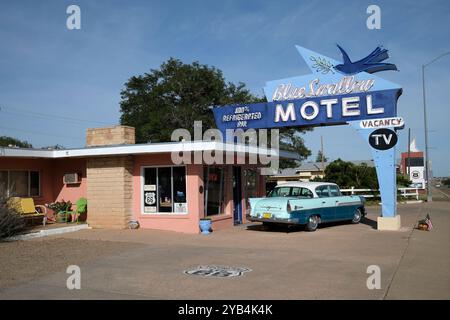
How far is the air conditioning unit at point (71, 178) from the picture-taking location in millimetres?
18062

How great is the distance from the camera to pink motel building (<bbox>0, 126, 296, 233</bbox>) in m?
15.2

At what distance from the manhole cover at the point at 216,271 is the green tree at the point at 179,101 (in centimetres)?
2979

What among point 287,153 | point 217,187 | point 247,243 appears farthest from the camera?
point 287,153

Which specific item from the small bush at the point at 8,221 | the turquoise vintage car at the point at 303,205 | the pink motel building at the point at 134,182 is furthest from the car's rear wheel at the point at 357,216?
the small bush at the point at 8,221

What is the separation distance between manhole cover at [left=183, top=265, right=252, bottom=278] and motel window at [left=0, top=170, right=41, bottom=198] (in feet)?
33.5

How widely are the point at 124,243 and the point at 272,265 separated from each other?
195 inches

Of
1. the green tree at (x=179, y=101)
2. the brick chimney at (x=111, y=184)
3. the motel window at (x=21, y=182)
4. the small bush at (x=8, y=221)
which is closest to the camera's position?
the small bush at (x=8, y=221)

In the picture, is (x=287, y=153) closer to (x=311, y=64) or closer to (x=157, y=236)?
(x=311, y=64)

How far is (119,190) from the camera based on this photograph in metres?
16.0

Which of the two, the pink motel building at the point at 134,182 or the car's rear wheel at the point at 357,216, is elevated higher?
the pink motel building at the point at 134,182

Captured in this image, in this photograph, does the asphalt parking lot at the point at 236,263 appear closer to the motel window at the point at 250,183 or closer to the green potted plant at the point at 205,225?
the green potted plant at the point at 205,225

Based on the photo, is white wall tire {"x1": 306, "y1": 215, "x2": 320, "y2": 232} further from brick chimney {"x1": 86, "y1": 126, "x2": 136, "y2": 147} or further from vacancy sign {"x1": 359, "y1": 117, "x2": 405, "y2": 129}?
brick chimney {"x1": 86, "y1": 126, "x2": 136, "y2": 147}
